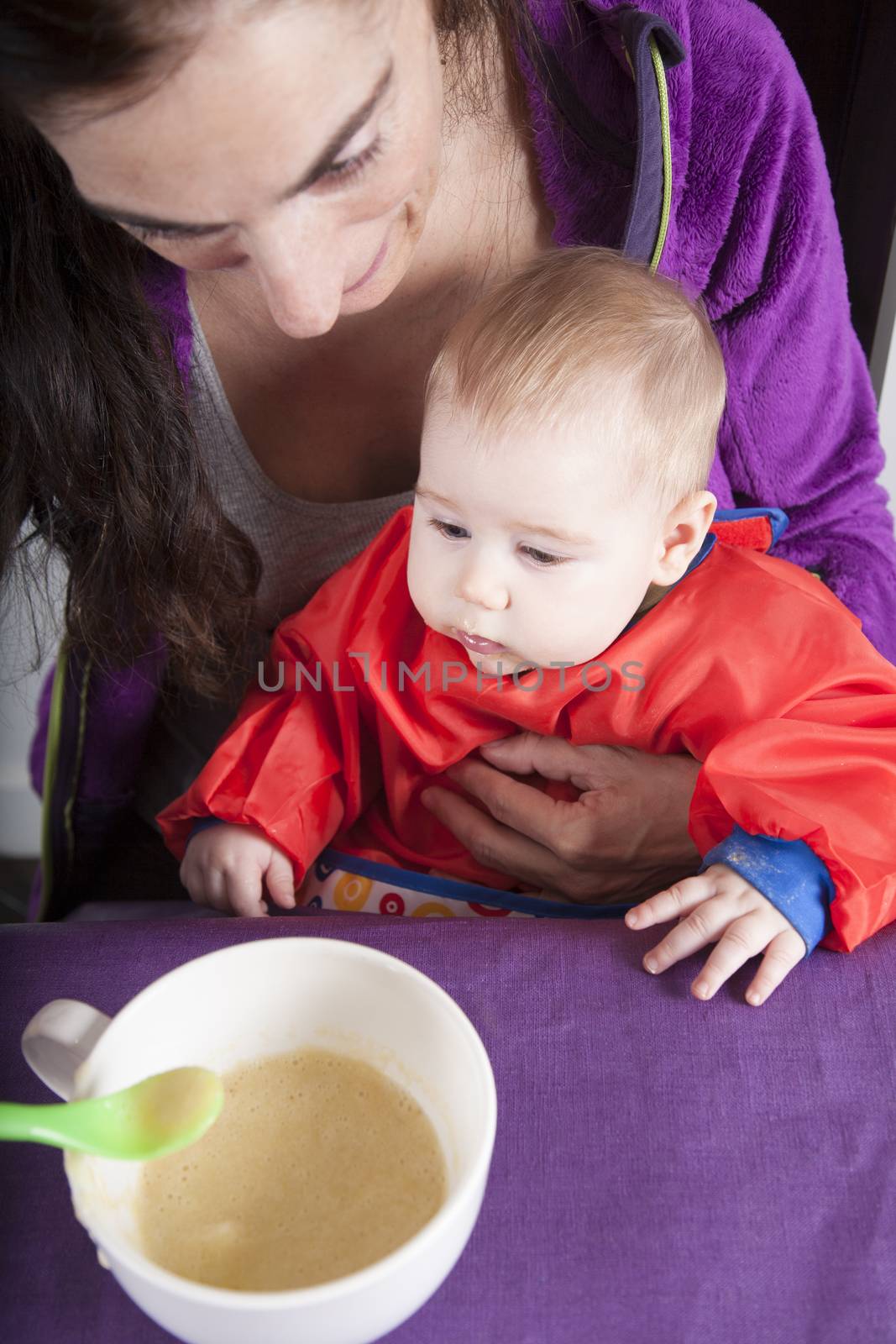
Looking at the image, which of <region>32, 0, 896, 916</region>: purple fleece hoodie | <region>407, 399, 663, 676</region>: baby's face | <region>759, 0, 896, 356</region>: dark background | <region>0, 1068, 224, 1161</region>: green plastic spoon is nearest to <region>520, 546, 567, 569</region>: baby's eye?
<region>407, 399, 663, 676</region>: baby's face

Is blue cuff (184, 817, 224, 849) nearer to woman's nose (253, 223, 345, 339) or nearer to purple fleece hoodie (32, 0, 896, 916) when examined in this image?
purple fleece hoodie (32, 0, 896, 916)

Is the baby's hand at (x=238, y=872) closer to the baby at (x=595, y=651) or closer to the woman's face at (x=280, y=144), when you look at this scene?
the baby at (x=595, y=651)

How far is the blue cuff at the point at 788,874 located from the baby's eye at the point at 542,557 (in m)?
0.22

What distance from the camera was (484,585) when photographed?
757mm

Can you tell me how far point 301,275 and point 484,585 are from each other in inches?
9.2

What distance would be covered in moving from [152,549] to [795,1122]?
637 millimetres

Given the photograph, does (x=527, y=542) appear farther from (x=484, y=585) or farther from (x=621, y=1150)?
(x=621, y=1150)

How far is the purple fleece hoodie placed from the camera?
2.80 feet

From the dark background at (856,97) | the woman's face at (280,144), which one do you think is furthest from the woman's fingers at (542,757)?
the dark background at (856,97)

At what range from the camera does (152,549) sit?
0.91 meters

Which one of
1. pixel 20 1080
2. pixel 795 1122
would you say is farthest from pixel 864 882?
pixel 20 1080

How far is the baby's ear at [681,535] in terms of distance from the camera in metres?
0.80

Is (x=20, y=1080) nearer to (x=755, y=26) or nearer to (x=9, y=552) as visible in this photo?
(x=9, y=552)

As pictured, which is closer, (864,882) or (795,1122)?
(795,1122)
